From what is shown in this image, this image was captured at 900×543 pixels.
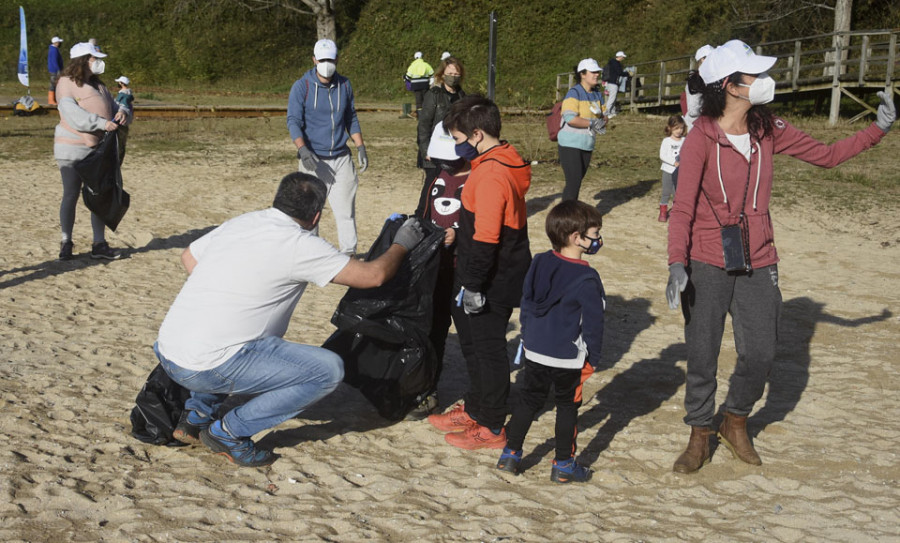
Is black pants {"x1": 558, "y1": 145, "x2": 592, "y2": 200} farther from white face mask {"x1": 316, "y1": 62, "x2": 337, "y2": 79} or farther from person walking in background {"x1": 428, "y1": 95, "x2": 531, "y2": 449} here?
person walking in background {"x1": 428, "y1": 95, "x2": 531, "y2": 449}

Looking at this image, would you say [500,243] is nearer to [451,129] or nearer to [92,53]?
[451,129]

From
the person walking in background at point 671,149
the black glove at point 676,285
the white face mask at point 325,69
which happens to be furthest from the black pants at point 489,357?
the person walking in background at point 671,149

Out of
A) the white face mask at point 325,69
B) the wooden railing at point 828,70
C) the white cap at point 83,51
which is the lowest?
the white face mask at point 325,69

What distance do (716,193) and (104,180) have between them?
5583 mm

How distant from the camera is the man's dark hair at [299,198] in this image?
394 centimetres

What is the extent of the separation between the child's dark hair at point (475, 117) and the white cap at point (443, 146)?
0.75 feet

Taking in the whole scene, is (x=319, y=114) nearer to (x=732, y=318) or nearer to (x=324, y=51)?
(x=324, y=51)

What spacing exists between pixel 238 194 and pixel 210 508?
28.3 ft

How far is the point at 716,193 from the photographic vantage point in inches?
155

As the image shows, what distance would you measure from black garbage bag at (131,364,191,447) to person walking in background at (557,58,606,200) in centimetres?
564

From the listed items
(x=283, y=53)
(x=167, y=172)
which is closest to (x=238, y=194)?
(x=167, y=172)

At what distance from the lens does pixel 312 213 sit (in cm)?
399

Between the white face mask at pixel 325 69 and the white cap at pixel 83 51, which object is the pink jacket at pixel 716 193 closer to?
the white face mask at pixel 325 69

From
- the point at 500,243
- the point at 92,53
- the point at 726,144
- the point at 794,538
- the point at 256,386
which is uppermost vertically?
the point at 92,53
